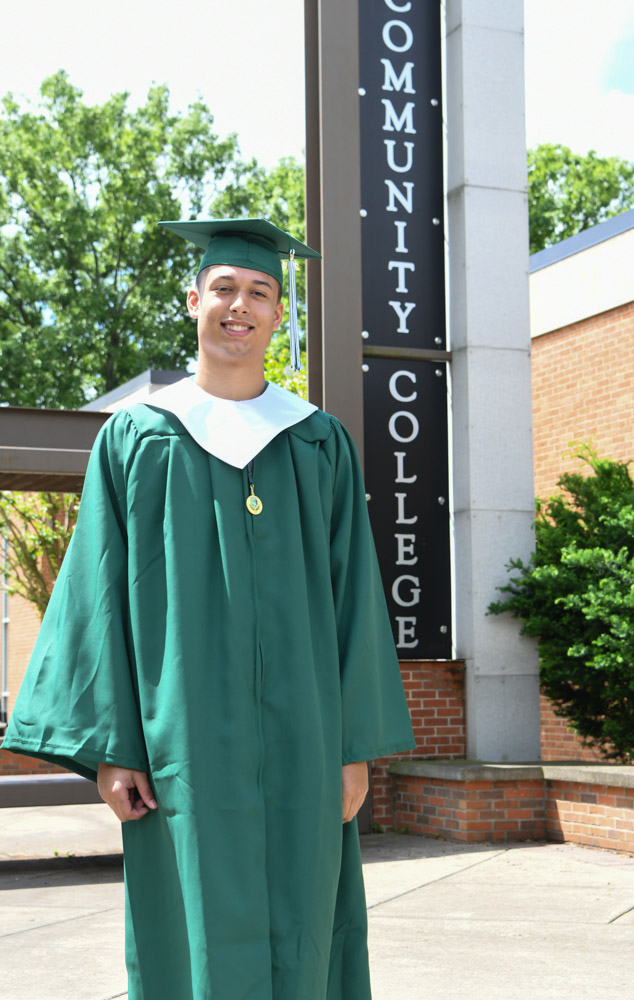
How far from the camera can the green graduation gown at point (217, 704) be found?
2752mm

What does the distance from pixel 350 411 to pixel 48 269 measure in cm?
2658

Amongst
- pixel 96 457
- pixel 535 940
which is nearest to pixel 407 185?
pixel 535 940

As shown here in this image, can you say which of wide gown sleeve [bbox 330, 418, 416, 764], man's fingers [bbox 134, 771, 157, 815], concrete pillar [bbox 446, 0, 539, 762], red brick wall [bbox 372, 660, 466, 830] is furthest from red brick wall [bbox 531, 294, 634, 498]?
man's fingers [bbox 134, 771, 157, 815]

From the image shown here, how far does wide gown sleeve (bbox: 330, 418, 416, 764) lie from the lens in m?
3.02

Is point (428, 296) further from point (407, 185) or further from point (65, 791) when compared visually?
point (65, 791)

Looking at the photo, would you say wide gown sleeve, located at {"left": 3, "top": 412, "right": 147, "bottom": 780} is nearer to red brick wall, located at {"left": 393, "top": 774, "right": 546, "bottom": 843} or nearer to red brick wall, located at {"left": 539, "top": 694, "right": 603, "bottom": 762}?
red brick wall, located at {"left": 393, "top": 774, "right": 546, "bottom": 843}

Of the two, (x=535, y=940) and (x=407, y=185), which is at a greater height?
(x=407, y=185)

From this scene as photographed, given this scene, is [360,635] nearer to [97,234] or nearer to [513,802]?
[513,802]

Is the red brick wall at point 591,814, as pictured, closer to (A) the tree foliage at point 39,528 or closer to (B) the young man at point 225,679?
(B) the young man at point 225,679

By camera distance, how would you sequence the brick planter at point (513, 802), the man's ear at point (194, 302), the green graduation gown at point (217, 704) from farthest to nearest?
1. the brick planter at point (513, 802)
2. the man's ear at point (194, 302)
3. the green graduation gown at point (217, 704)

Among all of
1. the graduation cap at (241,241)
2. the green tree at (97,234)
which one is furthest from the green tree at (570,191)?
the graduation cap at (241,241)

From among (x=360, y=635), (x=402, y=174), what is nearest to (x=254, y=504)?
(x=360, y=635)

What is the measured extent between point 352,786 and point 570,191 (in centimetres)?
3255

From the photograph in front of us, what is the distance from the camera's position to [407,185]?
9219mm
